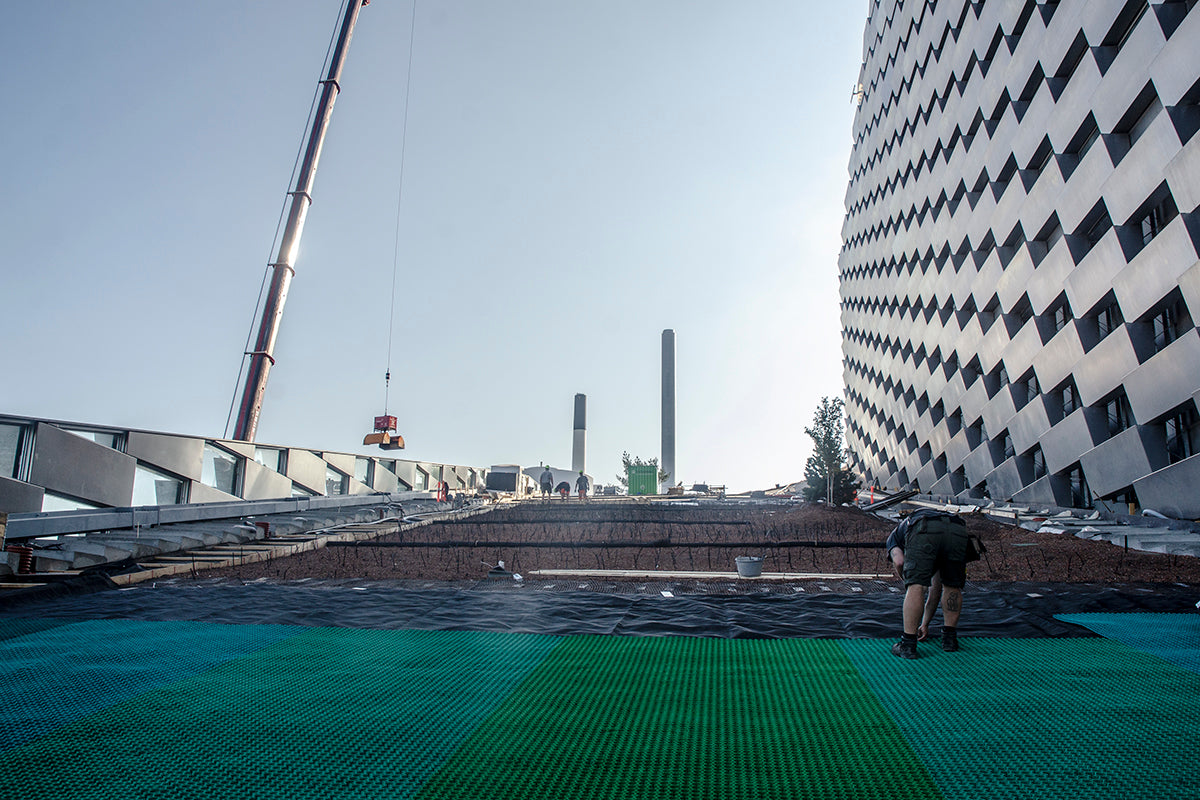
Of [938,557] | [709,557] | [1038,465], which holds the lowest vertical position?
[709,557]

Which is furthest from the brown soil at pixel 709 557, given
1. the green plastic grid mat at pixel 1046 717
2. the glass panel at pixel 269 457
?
the glass panel at pixel 269 457

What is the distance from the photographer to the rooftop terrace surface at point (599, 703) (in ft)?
10.5

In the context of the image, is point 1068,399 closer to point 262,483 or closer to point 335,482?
point 262,483

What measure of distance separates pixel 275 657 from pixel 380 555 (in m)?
7.80

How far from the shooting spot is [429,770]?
3.29 m

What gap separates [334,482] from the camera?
2473cm

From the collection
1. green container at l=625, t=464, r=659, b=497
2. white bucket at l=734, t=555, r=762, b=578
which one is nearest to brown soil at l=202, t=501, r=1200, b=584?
white bucket at l=734, t=555, r=762, b=578

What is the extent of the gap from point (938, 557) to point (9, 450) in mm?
14965

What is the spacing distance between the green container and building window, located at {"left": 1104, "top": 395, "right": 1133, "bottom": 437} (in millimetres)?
41144

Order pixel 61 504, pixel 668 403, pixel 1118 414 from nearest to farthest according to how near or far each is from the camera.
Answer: pixel 61 504
pixel 1118 414
pixel 668 403

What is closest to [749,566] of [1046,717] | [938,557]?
[938,557]

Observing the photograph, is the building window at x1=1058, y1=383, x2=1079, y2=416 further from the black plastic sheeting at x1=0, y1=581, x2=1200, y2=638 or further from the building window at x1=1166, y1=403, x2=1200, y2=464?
the black plastic sheeting at x1=0, y1=581, x2=1200, y2=638

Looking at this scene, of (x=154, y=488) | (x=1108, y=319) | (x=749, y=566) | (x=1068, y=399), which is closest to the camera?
(x=749, y=566)

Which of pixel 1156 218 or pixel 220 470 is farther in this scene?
pixel 220 470
